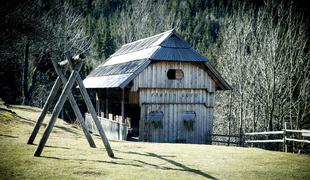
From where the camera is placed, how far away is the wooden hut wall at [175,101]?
76.9ft

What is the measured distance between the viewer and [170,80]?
23.9m

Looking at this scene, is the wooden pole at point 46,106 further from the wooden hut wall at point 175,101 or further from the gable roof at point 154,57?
the wooden hut wall at point 175,101

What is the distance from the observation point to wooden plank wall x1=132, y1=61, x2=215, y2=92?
76.1 feet

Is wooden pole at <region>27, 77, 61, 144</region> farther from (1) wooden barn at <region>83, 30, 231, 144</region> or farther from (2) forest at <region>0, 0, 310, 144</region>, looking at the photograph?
(1) wooden barn at <region>83, 30, 231, 144</region>

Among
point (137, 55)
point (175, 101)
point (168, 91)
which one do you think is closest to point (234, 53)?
point (137, 55)

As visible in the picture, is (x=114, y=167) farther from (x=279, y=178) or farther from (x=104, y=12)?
(x=104, y=12)

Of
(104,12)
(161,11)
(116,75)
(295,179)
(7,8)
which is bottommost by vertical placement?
(295,179)

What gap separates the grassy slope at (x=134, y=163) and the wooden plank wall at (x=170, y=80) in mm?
7654

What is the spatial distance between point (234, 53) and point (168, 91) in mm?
18686

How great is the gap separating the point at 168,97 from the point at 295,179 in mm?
13886

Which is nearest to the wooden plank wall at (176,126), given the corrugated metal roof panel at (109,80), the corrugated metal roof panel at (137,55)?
the corrugated metal roof panel at (109,80)

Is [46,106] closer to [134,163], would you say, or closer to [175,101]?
[134,163]

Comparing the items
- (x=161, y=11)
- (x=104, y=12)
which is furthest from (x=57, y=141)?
(x=104, y=12)

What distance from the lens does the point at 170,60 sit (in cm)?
2323
